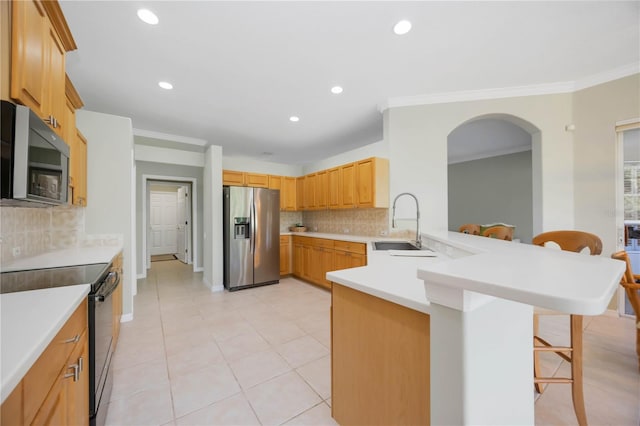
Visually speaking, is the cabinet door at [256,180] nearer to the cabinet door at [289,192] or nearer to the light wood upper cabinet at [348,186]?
the cabinet door at [289,192]

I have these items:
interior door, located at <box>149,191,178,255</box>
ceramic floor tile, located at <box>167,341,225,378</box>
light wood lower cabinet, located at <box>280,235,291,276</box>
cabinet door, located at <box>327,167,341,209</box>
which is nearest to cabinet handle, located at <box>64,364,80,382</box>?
ceramic floor tile, located at <box>167,341,225,378</box>

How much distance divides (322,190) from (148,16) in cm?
335

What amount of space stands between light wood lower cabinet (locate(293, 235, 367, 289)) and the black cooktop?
8.74 ft

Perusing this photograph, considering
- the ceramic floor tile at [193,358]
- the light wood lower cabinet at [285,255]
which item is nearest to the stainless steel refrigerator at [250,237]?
the light wood lower cabinet at [285,255]

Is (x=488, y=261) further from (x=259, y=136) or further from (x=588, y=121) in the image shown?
(x=259, y=136)

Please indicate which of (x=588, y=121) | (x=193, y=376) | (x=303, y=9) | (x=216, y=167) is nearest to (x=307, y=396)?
(x=193, y=376)

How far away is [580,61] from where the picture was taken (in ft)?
8.23

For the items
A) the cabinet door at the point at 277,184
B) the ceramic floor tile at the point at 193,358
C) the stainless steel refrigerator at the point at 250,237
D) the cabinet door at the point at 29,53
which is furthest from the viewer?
the cabinet door at the point at 277,184

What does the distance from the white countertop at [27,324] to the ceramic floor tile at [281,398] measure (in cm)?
119

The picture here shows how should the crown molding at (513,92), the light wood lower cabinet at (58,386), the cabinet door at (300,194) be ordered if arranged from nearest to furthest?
1. the light wood lower cabinet at (58,386)
2. the crown molding at (513,92)
3. the cabinet door at (300,194)

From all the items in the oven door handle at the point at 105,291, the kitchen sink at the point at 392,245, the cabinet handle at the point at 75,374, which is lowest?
the cabinet handle at the point at 75,374

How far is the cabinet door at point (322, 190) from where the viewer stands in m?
4.62

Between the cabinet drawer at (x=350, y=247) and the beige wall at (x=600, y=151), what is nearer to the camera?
the beige wall at (x=600, y=151)

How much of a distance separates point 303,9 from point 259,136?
2952mm
